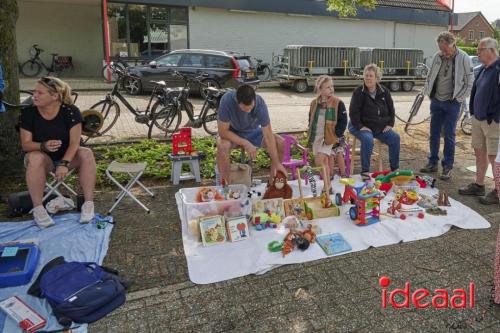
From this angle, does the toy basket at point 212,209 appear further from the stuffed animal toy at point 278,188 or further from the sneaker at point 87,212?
the sneaker at point 87,212

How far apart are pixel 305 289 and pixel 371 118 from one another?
10.4 ft

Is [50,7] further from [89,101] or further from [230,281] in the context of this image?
[230,281]

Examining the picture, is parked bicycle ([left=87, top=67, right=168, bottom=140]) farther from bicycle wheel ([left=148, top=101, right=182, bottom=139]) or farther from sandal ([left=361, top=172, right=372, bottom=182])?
sandal ([left=361, top=172, right=372, bottom=182])

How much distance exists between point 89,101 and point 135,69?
2174 millimetres

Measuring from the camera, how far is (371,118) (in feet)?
18.2

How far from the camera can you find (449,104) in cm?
554

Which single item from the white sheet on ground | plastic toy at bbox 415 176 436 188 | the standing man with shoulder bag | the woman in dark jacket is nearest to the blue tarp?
the white sheet on ground

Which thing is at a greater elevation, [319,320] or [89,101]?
[89,101]

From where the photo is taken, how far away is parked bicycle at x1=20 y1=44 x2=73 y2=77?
1815cm

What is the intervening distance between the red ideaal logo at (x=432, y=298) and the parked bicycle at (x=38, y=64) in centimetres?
1878

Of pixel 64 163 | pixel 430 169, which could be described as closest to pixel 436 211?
pixel 430 169

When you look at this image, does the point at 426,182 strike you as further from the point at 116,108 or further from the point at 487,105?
the point at 116,108

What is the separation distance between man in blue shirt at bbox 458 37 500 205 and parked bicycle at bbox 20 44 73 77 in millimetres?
17777

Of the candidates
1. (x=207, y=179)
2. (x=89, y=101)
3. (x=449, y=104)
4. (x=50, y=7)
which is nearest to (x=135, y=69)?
(x=89, y=101)
